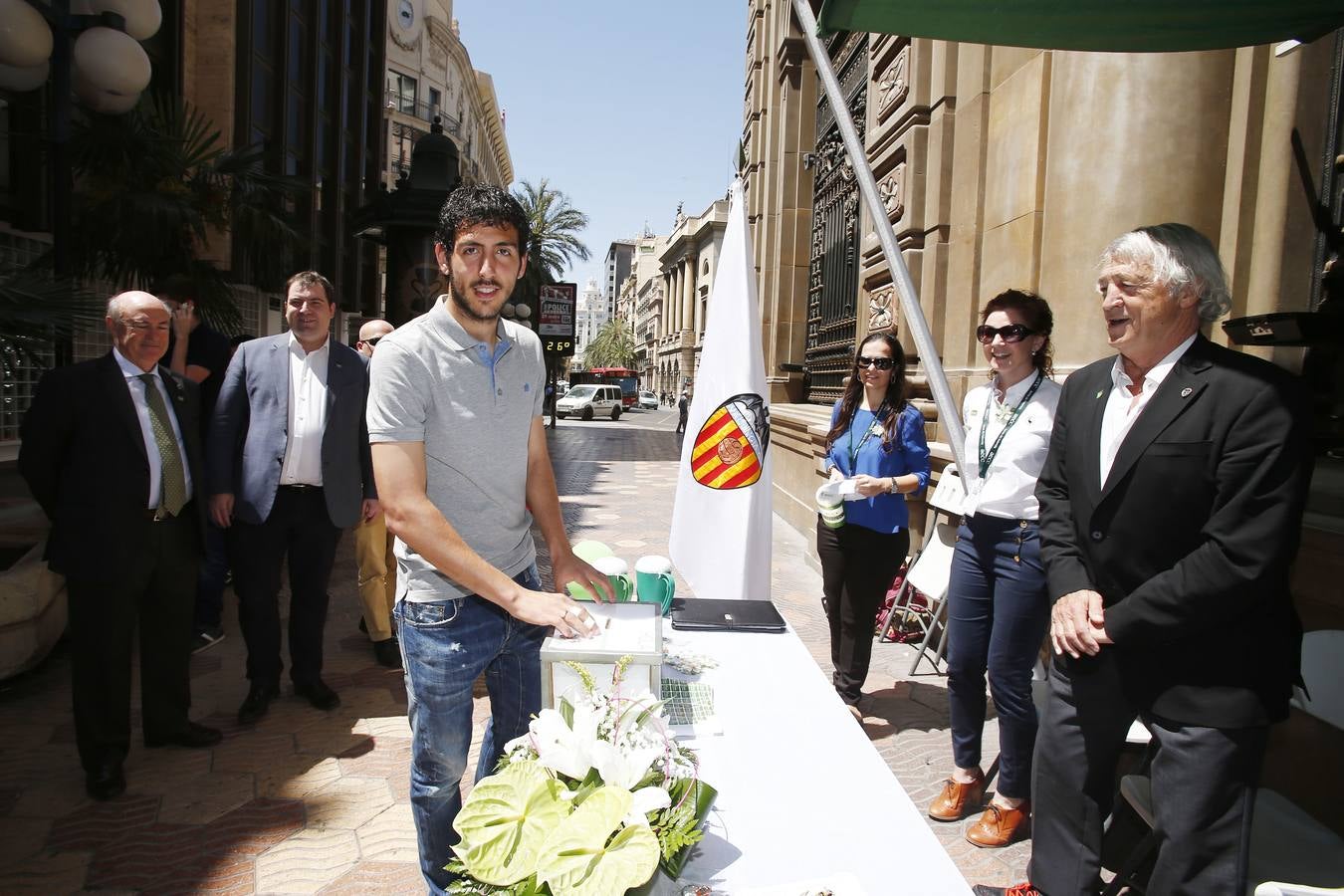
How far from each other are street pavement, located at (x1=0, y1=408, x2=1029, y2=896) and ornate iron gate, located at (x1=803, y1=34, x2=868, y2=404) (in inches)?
199

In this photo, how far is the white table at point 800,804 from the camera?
1399mm

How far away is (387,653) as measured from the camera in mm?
4824

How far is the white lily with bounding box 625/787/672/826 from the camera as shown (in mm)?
1196

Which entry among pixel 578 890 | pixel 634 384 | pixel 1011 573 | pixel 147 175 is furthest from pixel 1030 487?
pixel 634 384

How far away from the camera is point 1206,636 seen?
196 centimetres

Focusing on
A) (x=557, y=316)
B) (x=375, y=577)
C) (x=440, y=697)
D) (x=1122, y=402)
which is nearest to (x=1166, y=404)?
A: (x=1122, y=402)

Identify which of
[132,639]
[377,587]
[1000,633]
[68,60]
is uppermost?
[68,60]

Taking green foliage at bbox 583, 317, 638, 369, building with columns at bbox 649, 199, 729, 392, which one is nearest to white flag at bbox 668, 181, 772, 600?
building with columns at bbox 649, 199, 729, 392

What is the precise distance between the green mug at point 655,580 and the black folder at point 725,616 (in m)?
0.09

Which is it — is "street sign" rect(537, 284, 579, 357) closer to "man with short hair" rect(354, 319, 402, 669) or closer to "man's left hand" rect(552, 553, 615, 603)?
"man with short hair" rect(354, 319, 402, 669)

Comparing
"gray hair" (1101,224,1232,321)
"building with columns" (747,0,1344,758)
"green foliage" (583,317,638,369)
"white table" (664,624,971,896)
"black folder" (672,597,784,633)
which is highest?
"green foliage" (583,317,638,369)

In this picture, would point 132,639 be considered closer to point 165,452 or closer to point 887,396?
point 165,452

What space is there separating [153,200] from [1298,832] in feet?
24.6

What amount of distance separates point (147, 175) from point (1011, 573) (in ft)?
22.7
